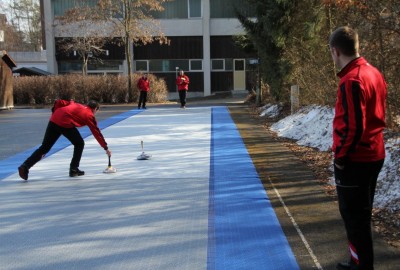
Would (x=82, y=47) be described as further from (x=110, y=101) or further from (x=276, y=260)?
(x=276, y=260)

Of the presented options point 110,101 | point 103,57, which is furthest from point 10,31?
point 110,101

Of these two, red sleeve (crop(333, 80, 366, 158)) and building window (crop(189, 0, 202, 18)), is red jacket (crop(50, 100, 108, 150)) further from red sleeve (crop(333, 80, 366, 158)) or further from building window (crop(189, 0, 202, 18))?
building window (crop(189, 0, 202, 18))

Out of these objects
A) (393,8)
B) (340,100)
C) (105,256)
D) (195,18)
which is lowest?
(105,256)

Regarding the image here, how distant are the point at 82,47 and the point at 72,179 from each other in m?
28.6

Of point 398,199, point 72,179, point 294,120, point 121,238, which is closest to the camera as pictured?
point 121,238

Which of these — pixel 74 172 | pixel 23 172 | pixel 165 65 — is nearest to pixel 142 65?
pixel 165 65

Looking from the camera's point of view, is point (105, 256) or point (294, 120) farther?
point (294, 120)

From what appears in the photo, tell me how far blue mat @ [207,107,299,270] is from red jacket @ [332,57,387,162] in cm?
129

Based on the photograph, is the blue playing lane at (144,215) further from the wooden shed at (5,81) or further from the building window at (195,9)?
the building window at (195,9)

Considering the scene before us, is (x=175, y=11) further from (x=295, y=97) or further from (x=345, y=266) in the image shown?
(x=345, y=266)

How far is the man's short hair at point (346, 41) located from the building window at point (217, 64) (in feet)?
115

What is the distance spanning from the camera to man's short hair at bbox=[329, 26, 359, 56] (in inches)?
132

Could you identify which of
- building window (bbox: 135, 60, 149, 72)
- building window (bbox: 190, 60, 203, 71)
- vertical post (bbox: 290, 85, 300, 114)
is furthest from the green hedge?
vertical post (bbox: 290, 85, 300, 114)

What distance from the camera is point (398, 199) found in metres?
5.30
